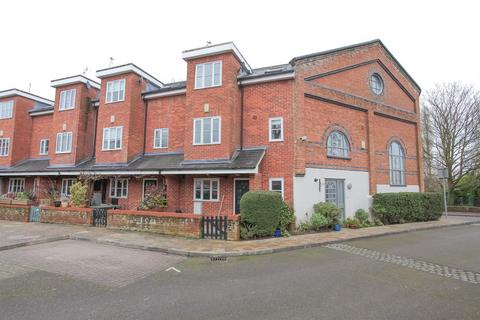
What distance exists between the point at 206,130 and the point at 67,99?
11.6 meters

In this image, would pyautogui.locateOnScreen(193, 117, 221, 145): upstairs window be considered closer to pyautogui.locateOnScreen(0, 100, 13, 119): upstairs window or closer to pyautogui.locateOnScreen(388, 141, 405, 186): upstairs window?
pyautogui.locateOnScreen(388, 141, 405, 186): upstairs window

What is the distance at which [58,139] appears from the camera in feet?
61.1

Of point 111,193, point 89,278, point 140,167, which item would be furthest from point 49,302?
point 111,193

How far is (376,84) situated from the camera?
57.4 feet

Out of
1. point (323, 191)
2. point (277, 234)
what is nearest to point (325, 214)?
point (323, 191)

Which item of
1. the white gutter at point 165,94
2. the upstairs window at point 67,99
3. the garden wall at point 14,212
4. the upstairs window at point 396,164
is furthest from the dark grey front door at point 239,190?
the upstairs window at point 67,99

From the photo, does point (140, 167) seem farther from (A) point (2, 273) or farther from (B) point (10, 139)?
(B) point (10, 139)

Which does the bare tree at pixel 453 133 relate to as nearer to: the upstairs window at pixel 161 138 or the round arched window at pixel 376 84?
the round arched window at pixel 376 84

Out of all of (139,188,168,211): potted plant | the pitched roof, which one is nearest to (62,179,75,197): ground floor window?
(139,188,168,211): potted plant

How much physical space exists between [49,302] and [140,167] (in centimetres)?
1036

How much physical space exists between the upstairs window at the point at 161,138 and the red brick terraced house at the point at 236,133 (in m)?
0.06

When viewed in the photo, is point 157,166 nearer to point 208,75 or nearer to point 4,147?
point 208,75

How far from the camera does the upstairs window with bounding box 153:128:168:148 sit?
16.4 m

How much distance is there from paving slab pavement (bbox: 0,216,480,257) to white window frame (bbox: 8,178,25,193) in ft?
28.7
